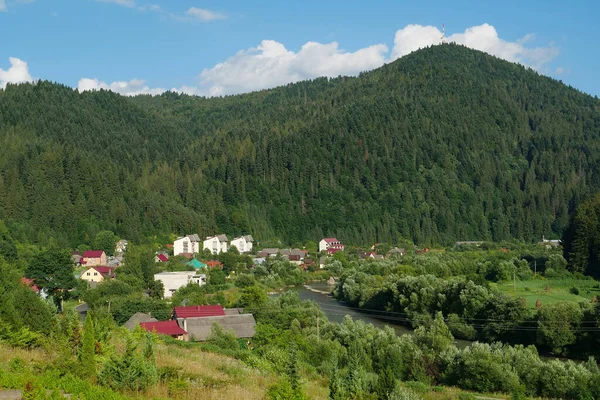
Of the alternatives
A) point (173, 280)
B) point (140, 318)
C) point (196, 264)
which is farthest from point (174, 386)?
point (196, 264)

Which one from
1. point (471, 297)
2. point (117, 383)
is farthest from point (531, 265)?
point (117, 383)

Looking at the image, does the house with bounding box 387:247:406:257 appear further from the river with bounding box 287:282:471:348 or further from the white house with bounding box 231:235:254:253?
the river with bounding box 287:282:471:348

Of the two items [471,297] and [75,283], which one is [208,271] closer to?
[75,283]

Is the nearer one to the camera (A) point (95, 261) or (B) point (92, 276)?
(B) point (92, 276)

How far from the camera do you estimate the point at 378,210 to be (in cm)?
10794

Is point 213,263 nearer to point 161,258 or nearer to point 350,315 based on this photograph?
point 161,258

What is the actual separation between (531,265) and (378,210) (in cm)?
4289

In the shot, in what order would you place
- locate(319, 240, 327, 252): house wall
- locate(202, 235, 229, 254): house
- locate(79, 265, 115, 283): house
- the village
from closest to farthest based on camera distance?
the village
locate(79, 265, 115, 283): house
locate(202, 235, 229, 254): house
locate(319, 240, 327, 252): house wall

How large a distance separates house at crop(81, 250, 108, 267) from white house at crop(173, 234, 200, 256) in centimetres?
1109

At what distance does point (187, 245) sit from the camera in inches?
3031

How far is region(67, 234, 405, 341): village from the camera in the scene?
31250 mm

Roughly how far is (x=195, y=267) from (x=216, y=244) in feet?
66.5

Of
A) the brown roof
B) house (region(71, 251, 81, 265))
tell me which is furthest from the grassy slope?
house (region(71, 251, 81, 265))

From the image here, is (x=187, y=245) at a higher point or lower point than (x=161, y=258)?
higher
